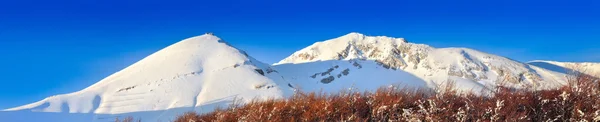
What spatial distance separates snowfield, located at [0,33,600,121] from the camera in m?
64.3

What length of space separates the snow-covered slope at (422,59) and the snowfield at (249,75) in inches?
8.3

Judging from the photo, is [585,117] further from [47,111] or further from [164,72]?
[164,72]

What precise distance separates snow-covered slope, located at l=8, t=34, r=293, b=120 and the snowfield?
5.9 inches

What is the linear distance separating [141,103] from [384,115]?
65.5m

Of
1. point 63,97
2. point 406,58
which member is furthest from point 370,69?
point 63,97

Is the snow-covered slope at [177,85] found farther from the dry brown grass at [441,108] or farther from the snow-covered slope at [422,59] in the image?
the dry brown grass at [441,108]

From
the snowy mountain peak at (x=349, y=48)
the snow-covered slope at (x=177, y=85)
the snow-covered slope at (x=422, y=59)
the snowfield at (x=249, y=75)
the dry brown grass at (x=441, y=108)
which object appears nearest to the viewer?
the dry brown grass at (x=441, y=108)

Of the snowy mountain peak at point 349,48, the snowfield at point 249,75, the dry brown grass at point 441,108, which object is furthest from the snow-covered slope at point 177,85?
the dry brown grass at point 441,108

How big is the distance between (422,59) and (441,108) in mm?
105907

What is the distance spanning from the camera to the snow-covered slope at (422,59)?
97750 millimetres

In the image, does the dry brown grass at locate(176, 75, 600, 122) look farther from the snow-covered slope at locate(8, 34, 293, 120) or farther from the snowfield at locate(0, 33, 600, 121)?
the snow-covered slope at locate(8, 34, 293, 120)

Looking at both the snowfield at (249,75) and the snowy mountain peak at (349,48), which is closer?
the snowfield at (249,75)

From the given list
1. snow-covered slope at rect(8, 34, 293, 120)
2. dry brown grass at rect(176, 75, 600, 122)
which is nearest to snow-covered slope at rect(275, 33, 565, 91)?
snow-covered slope at rect(8, 34, 293, 120)

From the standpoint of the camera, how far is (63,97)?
69.2 meters
